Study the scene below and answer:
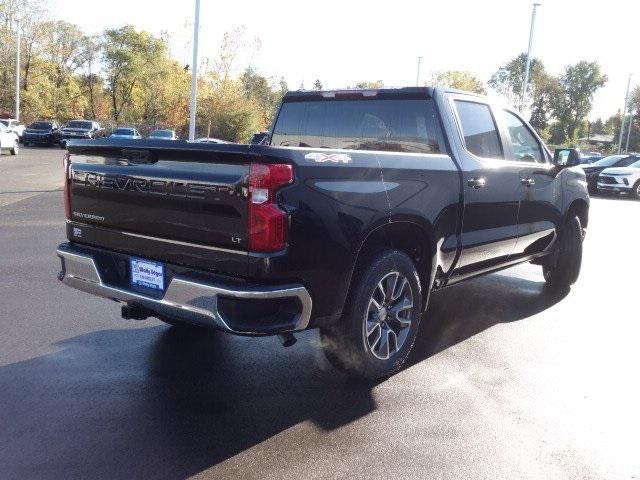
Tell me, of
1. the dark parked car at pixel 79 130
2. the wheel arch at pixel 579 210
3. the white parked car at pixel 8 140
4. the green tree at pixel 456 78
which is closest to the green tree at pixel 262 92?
the dark parked car at pixel 79 130

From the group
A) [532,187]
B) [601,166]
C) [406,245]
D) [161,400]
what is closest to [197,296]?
[161,400]

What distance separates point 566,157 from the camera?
616 centimetres

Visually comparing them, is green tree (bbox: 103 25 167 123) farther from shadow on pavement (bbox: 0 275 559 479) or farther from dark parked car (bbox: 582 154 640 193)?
shadow on pavement (bbox: 0 275 559 479)

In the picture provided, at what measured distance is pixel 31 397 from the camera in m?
3.72

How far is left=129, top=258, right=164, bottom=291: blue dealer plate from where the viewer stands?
3.53 metres

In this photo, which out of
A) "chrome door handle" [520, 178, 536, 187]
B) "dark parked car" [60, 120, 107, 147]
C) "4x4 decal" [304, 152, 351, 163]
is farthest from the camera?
"dark parked car" [60, 120, 107, 147]

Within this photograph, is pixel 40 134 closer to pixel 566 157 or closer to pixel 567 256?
pixel 567 256

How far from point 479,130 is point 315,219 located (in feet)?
7.60

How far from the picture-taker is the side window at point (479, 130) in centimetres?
A: 492

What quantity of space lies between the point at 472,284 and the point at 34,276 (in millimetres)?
4827

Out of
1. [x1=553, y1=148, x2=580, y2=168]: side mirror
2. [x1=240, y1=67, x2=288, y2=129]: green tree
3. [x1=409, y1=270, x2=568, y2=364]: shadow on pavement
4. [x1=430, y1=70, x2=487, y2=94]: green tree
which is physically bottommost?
[x1=409, y1=270, x2=568, y2=364]: shadow on pavement

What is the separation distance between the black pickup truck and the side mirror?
3.07 ft

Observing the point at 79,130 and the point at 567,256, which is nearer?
the point at 567,256

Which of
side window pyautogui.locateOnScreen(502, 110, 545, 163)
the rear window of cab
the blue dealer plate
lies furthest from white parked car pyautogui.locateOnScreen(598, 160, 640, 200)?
the blue dealer plate
